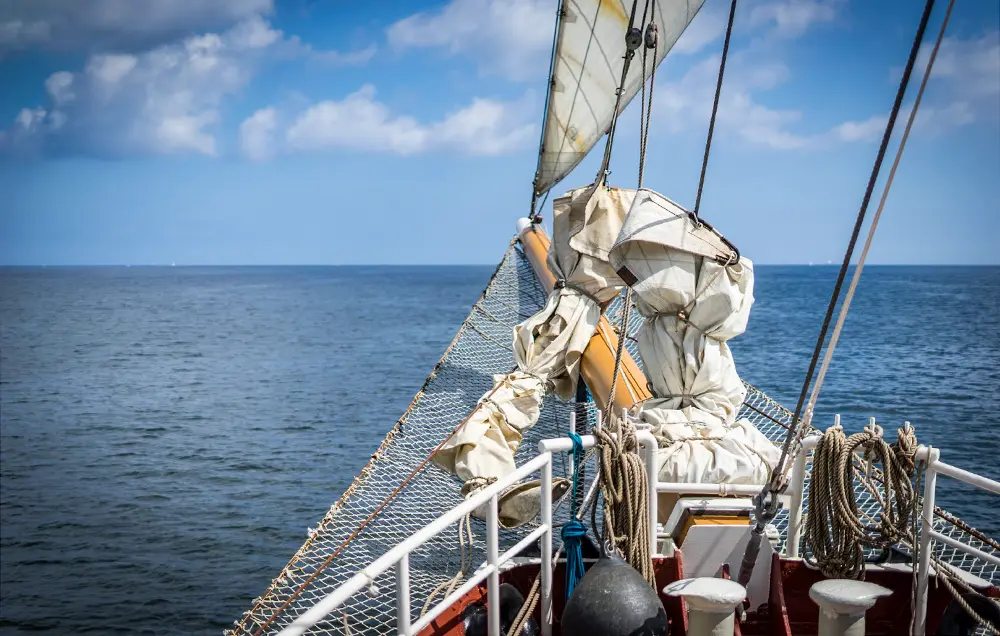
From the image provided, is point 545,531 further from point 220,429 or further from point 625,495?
point 220,429

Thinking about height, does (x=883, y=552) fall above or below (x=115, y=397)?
above

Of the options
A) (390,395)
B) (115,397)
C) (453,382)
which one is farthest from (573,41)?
(115,397)

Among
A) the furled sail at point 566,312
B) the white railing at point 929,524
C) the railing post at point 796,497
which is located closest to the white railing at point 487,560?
the railing post at point 796,497

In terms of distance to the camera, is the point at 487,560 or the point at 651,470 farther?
the point at 651,470

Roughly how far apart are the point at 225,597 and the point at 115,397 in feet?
63.9

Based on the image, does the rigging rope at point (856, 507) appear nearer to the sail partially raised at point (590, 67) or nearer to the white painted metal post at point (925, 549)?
the white painted metal post at point (925, 549)

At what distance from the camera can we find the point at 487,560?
4.18 meters

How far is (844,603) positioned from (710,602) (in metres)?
Result: 0.59

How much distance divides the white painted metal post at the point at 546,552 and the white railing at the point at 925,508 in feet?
4.42

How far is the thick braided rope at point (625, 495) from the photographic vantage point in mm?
4477

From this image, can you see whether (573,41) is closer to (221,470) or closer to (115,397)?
(221,470)

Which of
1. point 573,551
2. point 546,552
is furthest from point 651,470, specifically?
point 546,552

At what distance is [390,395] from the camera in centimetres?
2753

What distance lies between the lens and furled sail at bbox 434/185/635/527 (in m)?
7.43
